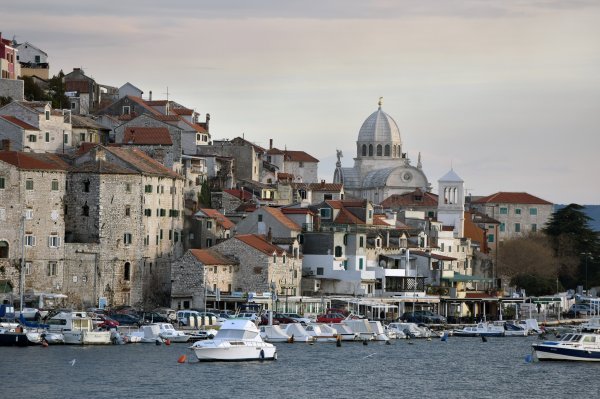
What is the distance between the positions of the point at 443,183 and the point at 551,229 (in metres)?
12.6

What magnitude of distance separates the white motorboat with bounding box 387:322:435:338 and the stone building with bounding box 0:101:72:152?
103 ft

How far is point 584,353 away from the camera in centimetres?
9219

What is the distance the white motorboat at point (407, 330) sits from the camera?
11276 centimetres

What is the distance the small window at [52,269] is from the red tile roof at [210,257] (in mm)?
9582

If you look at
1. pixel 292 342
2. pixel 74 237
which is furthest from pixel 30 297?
pixel 292 342

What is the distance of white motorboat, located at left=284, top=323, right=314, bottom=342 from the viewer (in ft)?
336

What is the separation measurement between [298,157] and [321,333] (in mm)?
Answer: 80611

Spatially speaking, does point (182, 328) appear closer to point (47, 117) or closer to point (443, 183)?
point (47, 117)

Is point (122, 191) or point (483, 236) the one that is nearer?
point (122, 191)

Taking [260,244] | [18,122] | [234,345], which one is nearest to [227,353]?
[234,345]

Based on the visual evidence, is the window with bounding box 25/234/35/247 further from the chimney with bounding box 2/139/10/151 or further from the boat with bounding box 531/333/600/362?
the boat with bounding box 531/333/600/362

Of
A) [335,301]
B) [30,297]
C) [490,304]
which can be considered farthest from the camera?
[490,304]

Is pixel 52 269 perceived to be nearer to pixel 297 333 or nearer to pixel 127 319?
pixel 127 319

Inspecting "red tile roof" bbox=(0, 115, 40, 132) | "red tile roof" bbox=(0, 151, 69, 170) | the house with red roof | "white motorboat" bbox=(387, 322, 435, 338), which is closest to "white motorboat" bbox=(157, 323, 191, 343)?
"white motorboat" bbox=(387, 322, 435, 338)
